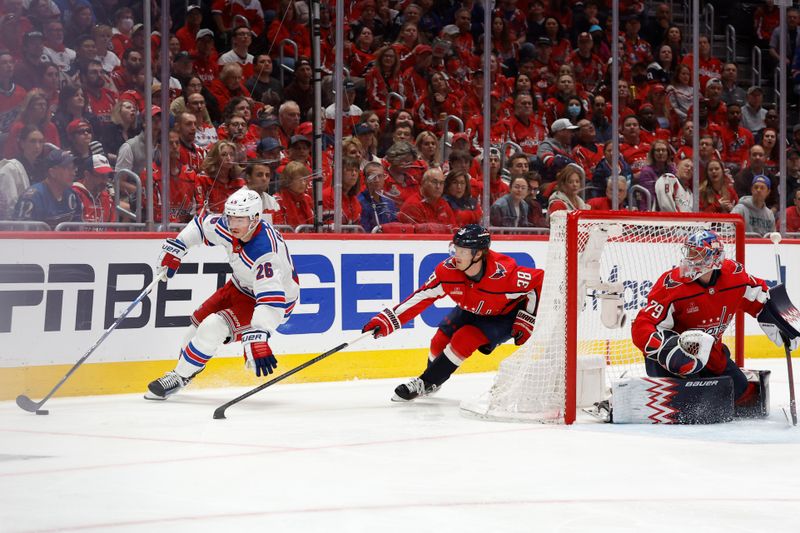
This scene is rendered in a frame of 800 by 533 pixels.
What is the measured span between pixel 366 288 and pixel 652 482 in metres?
3.87

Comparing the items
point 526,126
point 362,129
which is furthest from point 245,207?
point 526,126

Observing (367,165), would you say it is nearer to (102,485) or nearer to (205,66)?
(205,66)

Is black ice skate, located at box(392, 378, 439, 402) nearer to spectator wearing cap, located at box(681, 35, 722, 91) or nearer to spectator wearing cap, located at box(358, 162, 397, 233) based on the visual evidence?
spectator wearing cap, located at box(358, 162, 397, 233)

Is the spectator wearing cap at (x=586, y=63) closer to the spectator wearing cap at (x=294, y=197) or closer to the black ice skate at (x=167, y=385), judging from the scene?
the spectator wearing cap at (x=294, y=197)

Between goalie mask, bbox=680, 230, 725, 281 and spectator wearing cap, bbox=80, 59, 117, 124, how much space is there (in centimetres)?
345

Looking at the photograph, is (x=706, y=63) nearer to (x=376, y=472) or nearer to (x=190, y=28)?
(x=190, y=28)

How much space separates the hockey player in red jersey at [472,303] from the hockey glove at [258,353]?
0.55 meters

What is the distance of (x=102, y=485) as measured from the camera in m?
3.88

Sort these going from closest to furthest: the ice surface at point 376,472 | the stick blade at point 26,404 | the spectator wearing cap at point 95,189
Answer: the ice surface at point 376,472, the stick blade at point 26,404, the spectator wearing cap at point 95,189

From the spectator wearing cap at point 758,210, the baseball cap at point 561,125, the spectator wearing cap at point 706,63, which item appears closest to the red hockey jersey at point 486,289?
the baseball cap at point 561,125

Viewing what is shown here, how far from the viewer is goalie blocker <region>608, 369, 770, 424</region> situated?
5398 mm

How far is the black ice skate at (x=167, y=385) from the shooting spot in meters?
6.32

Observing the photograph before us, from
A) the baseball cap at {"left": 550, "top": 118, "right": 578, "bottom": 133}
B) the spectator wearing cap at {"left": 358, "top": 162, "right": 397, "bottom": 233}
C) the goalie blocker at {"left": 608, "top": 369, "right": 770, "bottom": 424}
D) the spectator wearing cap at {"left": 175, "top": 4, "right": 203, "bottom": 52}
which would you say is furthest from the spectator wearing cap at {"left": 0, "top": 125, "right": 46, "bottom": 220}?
the baseball cap at {"left": 550, "top": 118, "right": 578, "bottom": 133}

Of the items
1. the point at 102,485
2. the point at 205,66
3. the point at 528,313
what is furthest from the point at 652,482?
the point at 205,66
